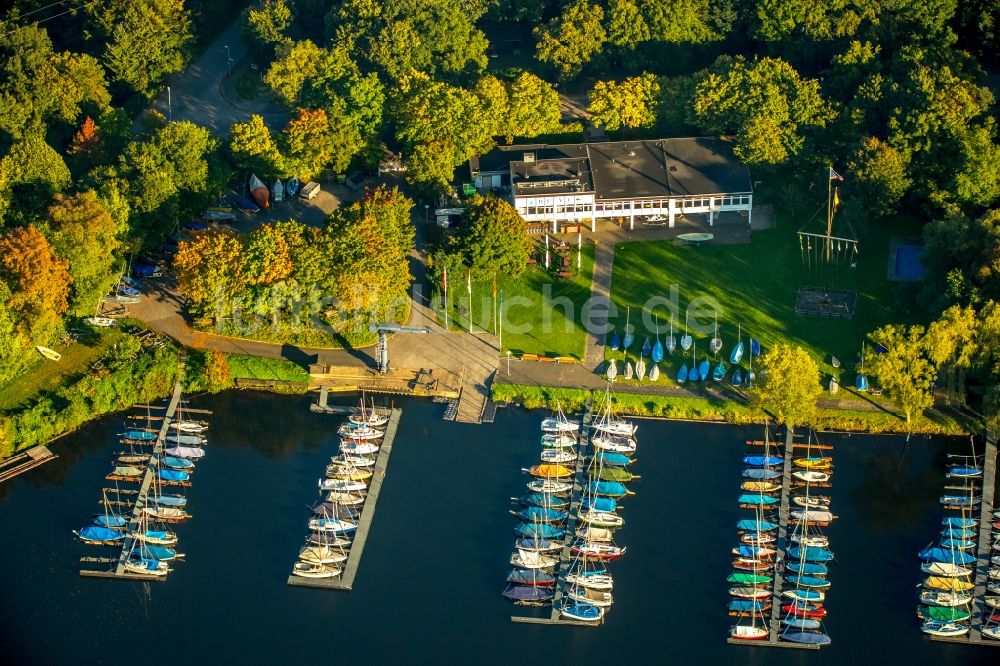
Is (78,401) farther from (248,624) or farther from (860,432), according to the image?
(860,432)

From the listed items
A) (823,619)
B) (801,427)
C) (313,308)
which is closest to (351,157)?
(313,308)

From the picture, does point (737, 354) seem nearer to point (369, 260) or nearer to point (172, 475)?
point (369, 260)

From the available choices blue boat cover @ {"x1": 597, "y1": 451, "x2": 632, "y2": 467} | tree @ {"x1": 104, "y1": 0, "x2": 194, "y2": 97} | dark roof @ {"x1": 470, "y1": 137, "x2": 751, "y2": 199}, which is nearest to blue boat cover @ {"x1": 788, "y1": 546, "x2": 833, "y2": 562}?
blue boat cover @ {"x1": 597, "y1": 451, "x2": 632, "y2": 467}

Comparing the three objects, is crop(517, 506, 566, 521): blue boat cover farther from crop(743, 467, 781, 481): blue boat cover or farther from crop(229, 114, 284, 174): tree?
crop(229, 114, 284, 174): tree

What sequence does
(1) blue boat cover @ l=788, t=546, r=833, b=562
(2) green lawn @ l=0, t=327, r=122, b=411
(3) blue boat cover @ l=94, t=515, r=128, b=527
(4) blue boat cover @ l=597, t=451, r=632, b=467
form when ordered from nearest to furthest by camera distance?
(1) blue boat cover @ l=788, t=546, r=833, b=562 → (3) blue boat cover @ l=94, t=515, r=128, b=527 → (4) blue boat cover @ l=597, t=451, r=632, b=467 → (2) green lawn @ l=0, t=327, r=122, b=411

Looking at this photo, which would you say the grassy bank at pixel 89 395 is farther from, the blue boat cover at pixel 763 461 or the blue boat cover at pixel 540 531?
the blue boat cover at pixel 763 461

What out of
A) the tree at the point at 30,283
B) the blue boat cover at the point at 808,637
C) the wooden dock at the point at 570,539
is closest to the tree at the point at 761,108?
the wooden dock at the point at 570,539
